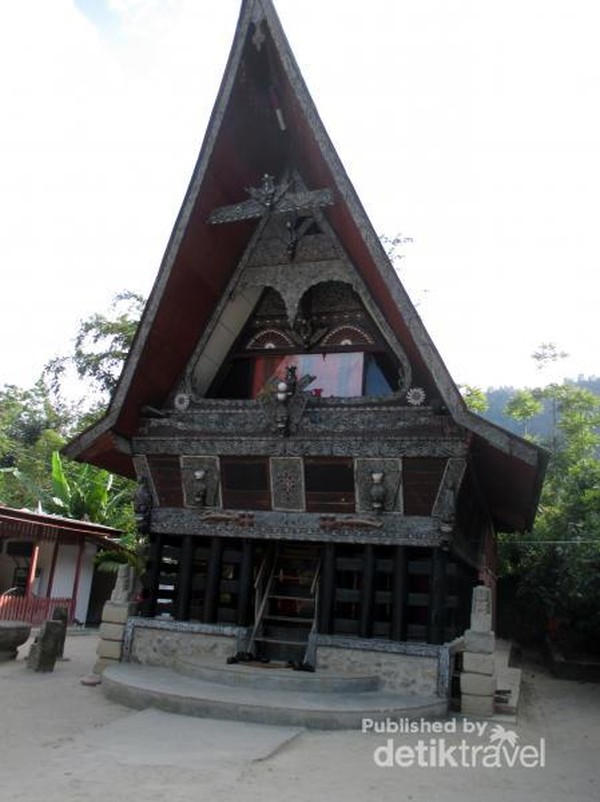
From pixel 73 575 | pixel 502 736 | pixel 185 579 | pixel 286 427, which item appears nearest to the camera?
pixel 502 736

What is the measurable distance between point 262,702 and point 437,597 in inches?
110

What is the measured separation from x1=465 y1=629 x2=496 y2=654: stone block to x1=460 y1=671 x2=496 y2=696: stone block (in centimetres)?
30

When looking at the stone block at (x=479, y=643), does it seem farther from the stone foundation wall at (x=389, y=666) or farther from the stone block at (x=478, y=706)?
the stone block at (x=478, y=706)

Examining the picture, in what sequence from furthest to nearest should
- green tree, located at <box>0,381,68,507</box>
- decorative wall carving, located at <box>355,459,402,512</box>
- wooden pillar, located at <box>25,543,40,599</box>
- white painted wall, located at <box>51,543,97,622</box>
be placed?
green tree, located at <box>0,381,68,507</box> → white painted wall, located at <box>51,543,97,622</box> → wooden pillar, located at <box>25,543,40,599</box> → decorative wall carving, located at <box>355,459,402,512</box>

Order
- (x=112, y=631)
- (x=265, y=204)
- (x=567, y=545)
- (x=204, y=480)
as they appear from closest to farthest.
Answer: (x=265, y=204)
(x=112, y=631)
(x=204, y=480)
(x=567, y=545)

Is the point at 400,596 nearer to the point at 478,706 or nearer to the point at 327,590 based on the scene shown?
the point at 327,590

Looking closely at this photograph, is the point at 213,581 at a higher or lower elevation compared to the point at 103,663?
higher

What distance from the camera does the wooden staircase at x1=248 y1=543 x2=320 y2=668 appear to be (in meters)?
9.38

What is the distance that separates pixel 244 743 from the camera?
5.86m

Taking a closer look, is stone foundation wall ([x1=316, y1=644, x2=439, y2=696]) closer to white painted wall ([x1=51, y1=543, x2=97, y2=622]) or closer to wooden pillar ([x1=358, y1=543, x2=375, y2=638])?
wooden pillar ([x1=358, y1=543, x2=375, y2=638])

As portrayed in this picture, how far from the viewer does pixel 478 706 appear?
8031mm

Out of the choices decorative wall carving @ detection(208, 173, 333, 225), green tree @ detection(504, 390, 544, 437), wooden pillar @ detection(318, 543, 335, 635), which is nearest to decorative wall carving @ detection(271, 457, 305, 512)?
wooden pillar @ detection(318, 543, 335, 635)

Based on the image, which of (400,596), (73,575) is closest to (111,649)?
(400,596)

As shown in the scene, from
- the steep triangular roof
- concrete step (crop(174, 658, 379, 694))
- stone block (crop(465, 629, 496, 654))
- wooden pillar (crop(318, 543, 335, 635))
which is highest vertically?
the steep triangular roof
